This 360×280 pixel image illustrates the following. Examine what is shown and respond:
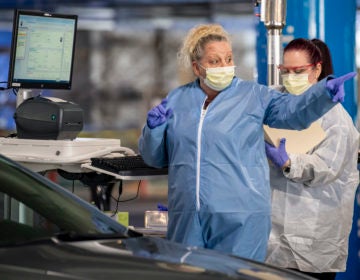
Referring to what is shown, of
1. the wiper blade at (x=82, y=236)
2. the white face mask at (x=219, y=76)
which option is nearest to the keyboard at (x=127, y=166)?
the white face mask at (x=219, y=76)

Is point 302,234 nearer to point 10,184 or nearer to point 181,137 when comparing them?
point 181,137

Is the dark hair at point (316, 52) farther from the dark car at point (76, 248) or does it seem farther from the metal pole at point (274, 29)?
the dark car at point (76, 248)

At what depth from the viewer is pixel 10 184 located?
319 cm

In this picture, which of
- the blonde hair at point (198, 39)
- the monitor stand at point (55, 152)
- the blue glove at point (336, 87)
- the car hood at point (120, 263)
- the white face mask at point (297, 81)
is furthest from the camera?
the monitor stand at point (55, 152)

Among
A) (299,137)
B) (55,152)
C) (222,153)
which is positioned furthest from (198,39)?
(55,152)

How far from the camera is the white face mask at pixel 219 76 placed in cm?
415

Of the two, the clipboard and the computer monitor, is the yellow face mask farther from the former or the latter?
the computer monitor

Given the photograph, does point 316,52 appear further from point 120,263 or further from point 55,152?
point 120,263

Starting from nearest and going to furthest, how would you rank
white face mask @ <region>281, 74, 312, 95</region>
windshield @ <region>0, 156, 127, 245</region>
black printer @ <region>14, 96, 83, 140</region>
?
windshield @ <region>0, 156, 127, 245</region> < white face mask @ <region>281, 74, 312, 95</region> < black printer @ <region>14, 96, 83, 140</region>

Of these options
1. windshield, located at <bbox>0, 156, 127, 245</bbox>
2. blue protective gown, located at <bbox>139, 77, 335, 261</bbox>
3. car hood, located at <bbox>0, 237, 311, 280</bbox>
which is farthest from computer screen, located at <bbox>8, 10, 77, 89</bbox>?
car hood, located at <bbox>0, 237, 311, 280</bbox>

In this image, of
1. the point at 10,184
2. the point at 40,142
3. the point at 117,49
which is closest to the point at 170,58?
the point at 117,49

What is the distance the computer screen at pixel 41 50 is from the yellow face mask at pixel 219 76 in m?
1.70

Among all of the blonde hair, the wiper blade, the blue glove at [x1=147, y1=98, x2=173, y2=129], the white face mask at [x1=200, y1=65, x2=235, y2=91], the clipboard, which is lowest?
the wiper blade

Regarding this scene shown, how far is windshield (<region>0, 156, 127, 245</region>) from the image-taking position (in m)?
3.04
